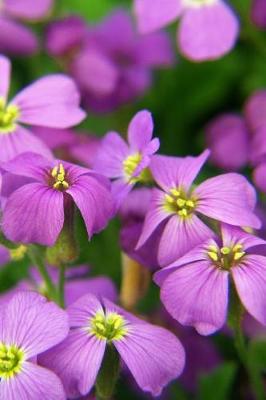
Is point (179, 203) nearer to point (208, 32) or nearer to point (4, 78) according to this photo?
point (4, 78)

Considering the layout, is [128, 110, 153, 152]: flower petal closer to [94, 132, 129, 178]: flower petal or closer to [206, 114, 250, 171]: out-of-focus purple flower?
[94, 132, 129, 178]: flower petal

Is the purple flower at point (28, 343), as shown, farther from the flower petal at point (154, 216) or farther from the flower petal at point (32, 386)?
the flower petal at point (154, 216)

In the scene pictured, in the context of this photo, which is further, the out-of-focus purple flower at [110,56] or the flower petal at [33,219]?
the out-of-focus purple flower at [110,56]

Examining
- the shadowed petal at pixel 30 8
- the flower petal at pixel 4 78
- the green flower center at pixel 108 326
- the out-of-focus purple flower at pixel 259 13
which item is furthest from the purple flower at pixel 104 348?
the shadowed petal at pixel 30 8

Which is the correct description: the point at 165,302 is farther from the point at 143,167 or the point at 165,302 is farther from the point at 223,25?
the point at 223,25

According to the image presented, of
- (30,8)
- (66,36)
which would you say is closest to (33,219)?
(66,36)

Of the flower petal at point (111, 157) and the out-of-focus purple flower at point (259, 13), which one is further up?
the out-of-focus purple flower at point (259, 13)

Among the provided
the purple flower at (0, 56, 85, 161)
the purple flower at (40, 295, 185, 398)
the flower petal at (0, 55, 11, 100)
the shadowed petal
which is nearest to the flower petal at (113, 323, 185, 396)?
the purple flower at (40, 295, 185, 398)
